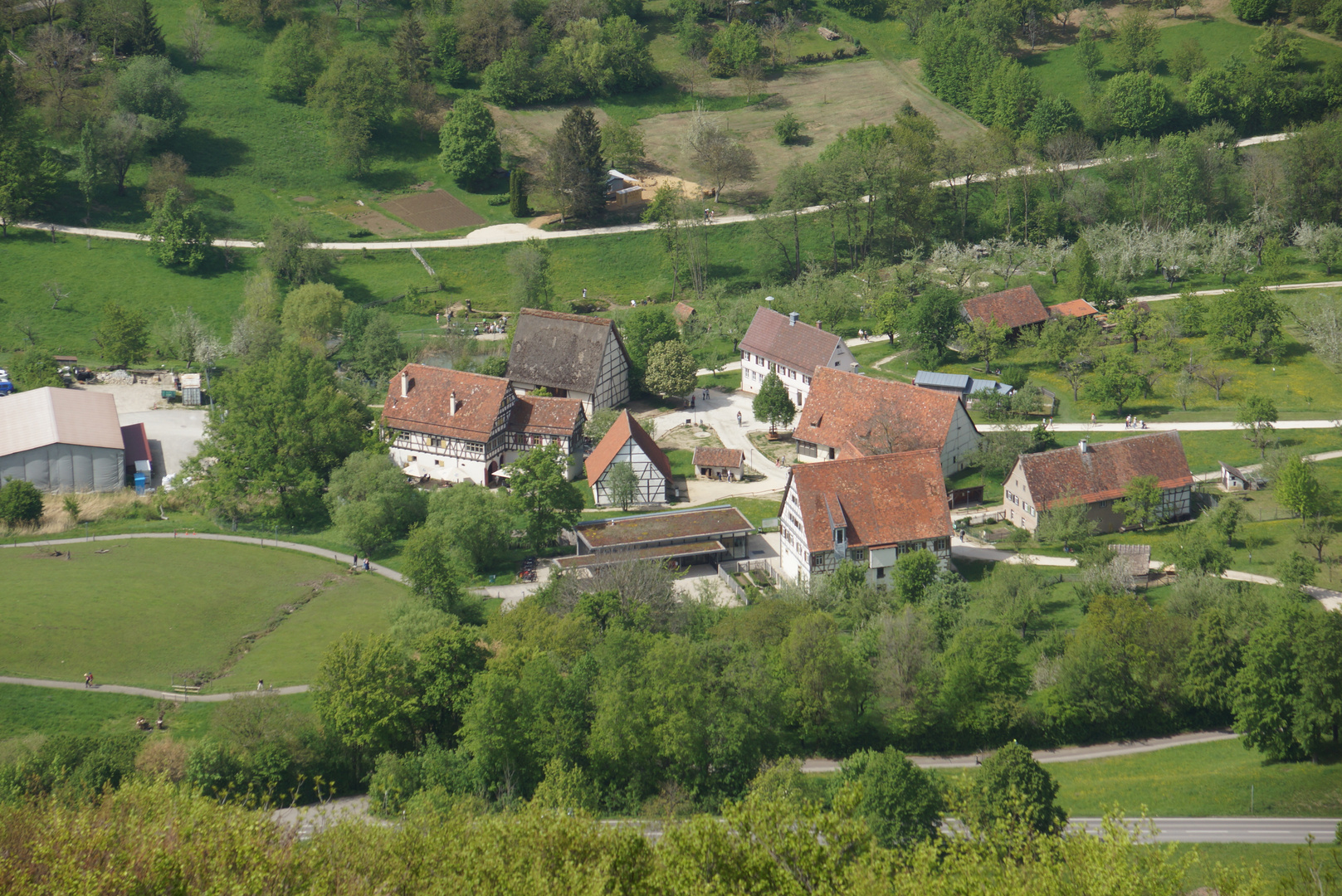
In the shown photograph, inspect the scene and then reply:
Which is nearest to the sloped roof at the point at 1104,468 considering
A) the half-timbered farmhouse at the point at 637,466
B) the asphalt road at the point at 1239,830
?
the half-timbered farmhouse at the point at 637,466

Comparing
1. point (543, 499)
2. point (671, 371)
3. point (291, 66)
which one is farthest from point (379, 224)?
point (543, 499)

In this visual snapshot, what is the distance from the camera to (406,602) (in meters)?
62.2

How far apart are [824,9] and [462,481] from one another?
9507 centimetres

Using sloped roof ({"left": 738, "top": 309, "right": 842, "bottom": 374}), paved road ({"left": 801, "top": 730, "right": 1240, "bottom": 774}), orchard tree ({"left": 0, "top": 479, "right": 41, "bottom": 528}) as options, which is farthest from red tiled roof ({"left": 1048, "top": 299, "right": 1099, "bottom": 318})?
orchard tree ({"left": 0, "top": 479, "right": 41, "bottom": 528})

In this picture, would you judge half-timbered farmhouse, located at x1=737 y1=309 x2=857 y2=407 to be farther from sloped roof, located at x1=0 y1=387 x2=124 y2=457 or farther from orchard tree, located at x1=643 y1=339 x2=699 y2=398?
sloped roof, located at x1=0 y1=387 x2=124 y2=457

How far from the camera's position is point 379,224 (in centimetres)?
11650

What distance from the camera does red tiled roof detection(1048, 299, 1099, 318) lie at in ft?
329

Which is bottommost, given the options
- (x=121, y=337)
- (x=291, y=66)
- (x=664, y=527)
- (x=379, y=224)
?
(x=664, y=527)

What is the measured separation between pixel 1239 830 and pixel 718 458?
4038cm

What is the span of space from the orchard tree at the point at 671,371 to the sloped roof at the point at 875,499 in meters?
21.5

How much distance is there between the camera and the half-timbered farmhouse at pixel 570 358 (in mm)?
89562

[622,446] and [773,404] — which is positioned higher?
[622,446]

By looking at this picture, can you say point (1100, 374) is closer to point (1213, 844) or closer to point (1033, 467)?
point (1033, 467)

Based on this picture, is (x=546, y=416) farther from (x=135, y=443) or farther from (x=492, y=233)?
(x=492, y=233)
